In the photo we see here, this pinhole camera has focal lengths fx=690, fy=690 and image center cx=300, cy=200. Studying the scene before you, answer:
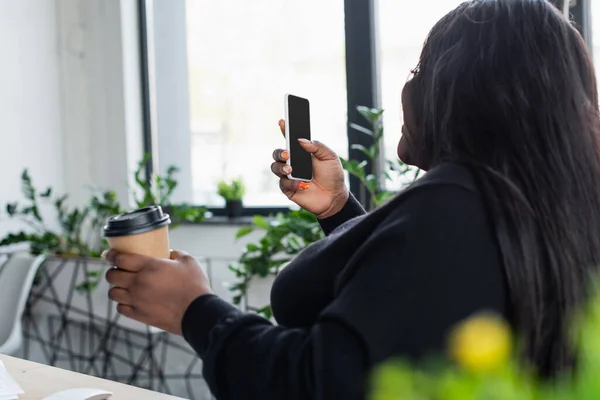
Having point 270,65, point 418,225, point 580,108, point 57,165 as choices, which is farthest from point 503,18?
point 57,165

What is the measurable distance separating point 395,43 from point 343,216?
186 centimetres

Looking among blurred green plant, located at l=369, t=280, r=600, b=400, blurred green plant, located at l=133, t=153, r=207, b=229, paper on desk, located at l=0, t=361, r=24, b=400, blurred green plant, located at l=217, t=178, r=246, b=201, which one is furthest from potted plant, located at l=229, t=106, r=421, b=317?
blurred green plant, located at l=369, t=280, r=600, b=400

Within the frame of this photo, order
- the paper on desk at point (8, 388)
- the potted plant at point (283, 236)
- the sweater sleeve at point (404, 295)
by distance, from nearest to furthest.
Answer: the sweater sleeve at point (404, 295) < the paper on desk at point (8, 388) < the potted plant at point (283, 236)

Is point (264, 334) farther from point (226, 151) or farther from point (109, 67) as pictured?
point (109, 67)

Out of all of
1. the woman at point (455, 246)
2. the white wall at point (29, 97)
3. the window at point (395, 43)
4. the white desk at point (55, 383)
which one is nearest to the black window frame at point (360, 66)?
the window at point (395, 43)

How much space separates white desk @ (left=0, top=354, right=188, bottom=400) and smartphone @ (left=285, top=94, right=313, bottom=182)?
44cm

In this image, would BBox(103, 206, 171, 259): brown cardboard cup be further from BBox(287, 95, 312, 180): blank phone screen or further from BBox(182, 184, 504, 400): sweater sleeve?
BBox(287, 95, 312, 180): blank phone screen

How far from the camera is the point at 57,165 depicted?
3.52 m

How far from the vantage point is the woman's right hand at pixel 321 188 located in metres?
1.27

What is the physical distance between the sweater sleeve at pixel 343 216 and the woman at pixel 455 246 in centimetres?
37

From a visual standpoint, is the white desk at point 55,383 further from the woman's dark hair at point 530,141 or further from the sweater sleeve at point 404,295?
the woman's dark hair at point 530,141

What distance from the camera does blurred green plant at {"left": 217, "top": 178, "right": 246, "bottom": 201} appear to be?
10.6 ft

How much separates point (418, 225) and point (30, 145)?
302 centimetres

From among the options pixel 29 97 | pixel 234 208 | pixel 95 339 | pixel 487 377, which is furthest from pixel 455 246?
pixel 29 97
